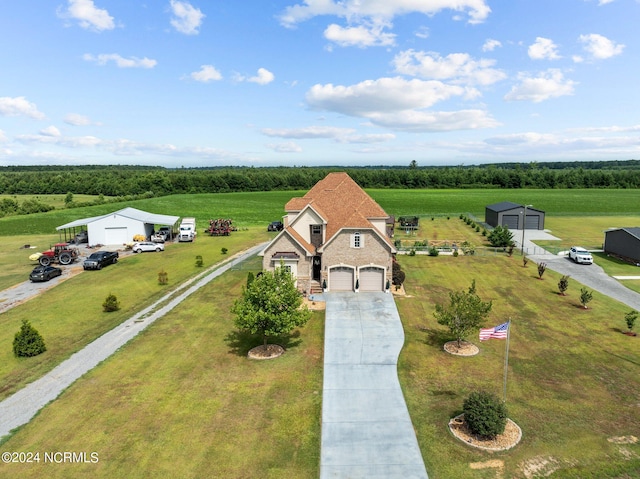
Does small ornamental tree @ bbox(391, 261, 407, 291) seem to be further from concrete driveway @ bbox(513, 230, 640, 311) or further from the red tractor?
the red tractor

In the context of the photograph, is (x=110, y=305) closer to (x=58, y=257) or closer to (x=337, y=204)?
(x=58, y=257)

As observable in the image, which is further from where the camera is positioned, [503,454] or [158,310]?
[158,310]

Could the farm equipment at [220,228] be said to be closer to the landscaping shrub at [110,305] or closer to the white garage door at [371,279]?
the landscaping shrub at [110,305]

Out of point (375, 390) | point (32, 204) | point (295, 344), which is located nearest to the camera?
point (375, 390)

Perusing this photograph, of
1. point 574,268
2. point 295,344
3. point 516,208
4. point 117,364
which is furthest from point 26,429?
point 516,208

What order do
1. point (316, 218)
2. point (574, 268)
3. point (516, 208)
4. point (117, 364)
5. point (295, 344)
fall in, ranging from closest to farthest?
point (117, 364), point (295, 344), point (316, 218), point (574, 268), point (516, 208)

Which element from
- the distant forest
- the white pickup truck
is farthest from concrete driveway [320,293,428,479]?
the distant forest

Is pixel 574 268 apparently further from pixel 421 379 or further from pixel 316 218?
pixel 421 379
